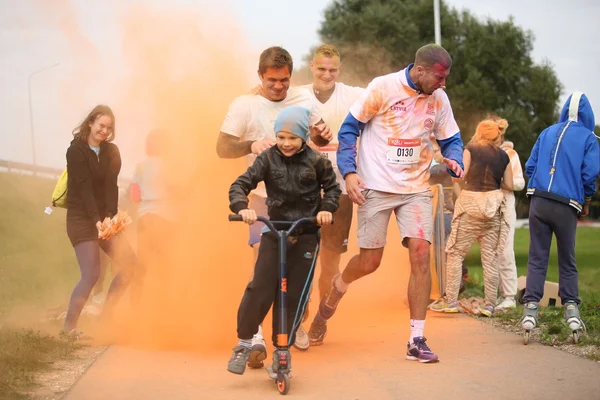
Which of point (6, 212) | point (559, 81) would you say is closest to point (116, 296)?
point (6, 212)

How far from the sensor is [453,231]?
32.4ft

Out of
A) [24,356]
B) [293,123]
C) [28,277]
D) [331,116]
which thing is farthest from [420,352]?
[28,277]

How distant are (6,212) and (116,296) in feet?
40.5

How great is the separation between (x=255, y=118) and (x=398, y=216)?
1.30 meters

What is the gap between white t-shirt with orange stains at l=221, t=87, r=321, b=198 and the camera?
22.6ft

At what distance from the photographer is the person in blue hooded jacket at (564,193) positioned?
23.9 feet

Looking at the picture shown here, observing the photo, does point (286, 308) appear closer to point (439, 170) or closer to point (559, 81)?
point (439, 170)

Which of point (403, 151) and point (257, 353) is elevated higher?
point (403, 151)

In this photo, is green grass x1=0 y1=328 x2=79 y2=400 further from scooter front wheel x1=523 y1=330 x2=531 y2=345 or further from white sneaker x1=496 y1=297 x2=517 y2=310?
white sneaker x1=496 y1=297 x2=517 y2=310

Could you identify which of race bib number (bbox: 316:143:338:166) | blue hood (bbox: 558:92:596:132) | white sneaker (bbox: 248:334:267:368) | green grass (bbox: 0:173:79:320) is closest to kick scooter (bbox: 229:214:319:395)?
white sneaker (bbox: 248:334:267:368)

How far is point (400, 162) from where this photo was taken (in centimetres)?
675

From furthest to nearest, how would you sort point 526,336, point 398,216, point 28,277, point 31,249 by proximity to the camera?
point 31,249, point 28,277, point 526,336, point 398,216

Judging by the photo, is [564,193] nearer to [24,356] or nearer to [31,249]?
[24,356]

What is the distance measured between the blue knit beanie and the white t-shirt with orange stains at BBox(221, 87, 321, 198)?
0.86 m
